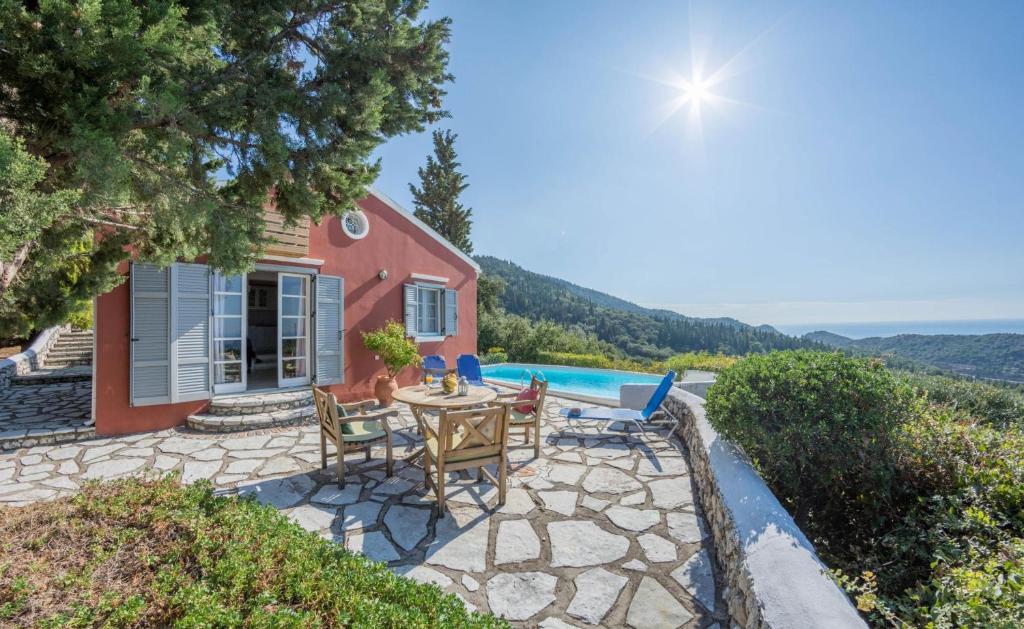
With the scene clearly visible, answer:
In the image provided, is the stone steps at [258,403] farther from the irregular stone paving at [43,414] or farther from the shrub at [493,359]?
the shrub at [493,359]

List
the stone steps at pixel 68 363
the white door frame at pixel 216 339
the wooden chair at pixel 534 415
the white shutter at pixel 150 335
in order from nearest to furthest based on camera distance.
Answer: the wooden chair at pixel 534 415 < the white shutter at pixel 150 335 < the white door frame at pixel 216 339 < the stone steps at pixel 68 363

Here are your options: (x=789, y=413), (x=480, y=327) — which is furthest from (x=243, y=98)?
(x=480, y=327)

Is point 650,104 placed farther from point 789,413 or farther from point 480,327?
point 480,327

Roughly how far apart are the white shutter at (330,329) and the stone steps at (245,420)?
3.72 ft

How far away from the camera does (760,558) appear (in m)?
2.15

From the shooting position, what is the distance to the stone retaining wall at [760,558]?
1.70 metres

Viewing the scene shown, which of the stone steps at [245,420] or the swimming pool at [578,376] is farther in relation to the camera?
the swimming pool at [578,376]

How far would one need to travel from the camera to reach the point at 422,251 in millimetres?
9281

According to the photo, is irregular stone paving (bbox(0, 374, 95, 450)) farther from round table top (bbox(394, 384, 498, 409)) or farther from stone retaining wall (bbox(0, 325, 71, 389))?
round table top (bbox(394, 384, 498, 409))

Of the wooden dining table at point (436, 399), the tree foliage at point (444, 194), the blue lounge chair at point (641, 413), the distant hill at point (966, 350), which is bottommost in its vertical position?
the distant hill at point (966, 350)

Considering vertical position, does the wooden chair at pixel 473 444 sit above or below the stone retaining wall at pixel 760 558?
above

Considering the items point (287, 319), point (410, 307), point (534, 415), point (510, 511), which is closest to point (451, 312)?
point (410, 307)

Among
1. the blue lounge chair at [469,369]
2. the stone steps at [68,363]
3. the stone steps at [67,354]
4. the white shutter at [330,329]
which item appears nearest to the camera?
the white shutter at [330,329]

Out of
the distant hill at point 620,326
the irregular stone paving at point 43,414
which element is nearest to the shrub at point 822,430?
the irregular stone paving at point 43,414
